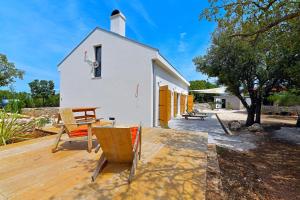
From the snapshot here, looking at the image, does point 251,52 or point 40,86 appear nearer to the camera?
point 251,52

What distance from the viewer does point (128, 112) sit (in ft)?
28.7

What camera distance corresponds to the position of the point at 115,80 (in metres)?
9.16

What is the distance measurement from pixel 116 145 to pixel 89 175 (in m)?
0.71

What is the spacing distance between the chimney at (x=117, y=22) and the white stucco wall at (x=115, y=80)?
0.75m

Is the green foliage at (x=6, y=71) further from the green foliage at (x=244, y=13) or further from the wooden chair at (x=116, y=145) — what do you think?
the wooden chair at (x=116, y=145)

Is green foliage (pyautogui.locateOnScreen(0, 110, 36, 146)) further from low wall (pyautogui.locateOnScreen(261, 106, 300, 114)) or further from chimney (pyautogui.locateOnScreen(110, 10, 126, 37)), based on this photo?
low wall (pyautogui.locateOnScreen(261, 106, 300, 114))

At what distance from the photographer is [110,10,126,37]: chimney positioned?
9781mm

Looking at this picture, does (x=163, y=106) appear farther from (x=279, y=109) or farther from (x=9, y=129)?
(x=279, y=109)

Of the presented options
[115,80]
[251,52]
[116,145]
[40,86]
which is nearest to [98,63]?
[115,80]

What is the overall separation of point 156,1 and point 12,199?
35.9ft

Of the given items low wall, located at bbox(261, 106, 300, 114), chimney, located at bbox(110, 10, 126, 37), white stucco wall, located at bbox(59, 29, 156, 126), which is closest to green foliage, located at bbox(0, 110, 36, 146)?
white stucco wall, located at bbox(59, 29, 156, 126)

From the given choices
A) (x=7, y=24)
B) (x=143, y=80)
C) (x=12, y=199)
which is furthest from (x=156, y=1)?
(x=12, y=199)

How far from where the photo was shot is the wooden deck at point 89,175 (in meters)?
2.41

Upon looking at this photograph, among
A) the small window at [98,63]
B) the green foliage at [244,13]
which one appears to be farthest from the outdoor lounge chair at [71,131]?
the small window at [98,63]
